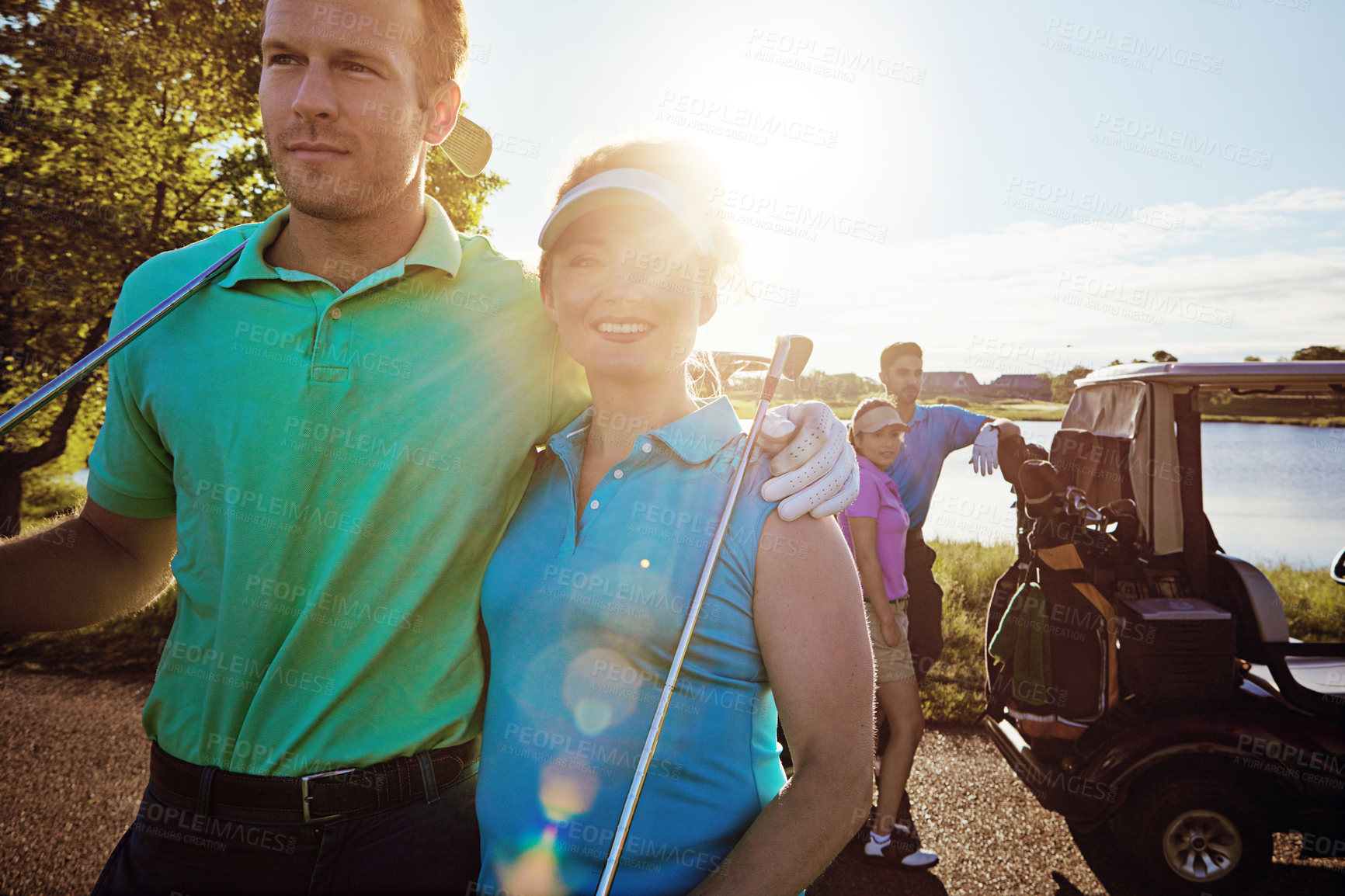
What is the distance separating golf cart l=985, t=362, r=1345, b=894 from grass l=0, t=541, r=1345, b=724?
6.28 feet

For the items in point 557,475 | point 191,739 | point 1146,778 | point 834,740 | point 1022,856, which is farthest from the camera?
point 1022,856

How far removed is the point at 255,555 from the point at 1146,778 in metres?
4.62

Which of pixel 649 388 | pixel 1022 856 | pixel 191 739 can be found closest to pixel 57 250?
pixel 191 739

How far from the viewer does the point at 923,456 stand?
5727mm

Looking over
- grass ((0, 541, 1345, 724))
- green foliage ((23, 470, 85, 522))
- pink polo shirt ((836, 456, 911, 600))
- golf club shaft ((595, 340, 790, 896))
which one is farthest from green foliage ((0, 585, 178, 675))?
green foliage ((23, 470, 85, 522))

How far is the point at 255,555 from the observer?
5.48 ft

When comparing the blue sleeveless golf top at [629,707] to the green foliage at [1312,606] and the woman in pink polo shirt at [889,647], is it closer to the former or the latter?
the woman in pink polo shirt at [889,647]

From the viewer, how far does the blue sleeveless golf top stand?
1.47m

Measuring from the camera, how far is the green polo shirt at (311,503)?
1672mm

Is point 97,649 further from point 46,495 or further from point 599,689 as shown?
point 46,495

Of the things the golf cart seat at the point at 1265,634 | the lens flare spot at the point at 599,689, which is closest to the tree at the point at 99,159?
the lens flare spot at the point at 599,689

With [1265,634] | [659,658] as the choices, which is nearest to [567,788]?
[659,658]

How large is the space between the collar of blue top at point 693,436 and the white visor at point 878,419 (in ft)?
10.9

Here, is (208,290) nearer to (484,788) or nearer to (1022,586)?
(484,788)
